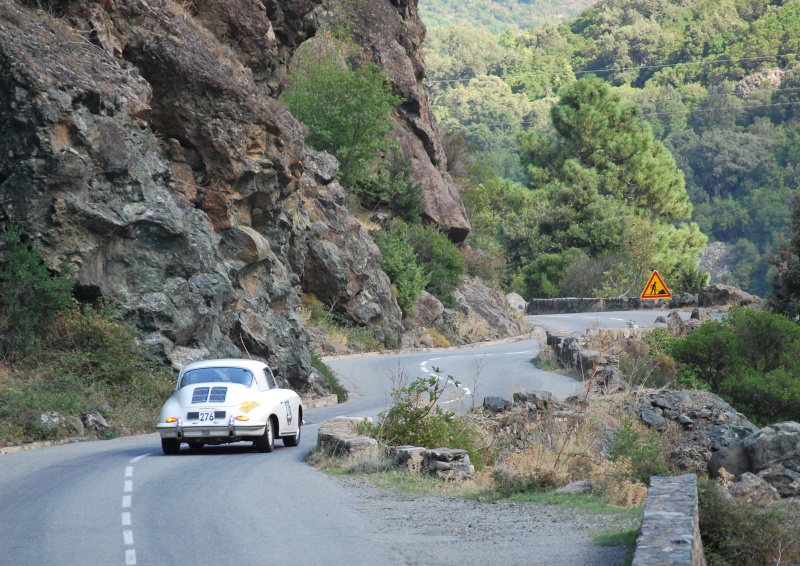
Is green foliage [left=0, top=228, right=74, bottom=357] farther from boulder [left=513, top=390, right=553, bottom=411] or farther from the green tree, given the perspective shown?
the green tree

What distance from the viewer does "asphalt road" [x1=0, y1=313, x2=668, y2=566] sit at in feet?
32.5

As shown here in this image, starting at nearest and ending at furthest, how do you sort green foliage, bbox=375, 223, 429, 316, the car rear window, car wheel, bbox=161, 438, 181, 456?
car wheel, bbox=161, 438, 181, 456 < the car rear window < green foliage, bbox=375, 223, 429, 316

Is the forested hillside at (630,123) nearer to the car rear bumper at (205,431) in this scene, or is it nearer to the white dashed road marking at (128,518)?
the car rear bumper at (205,431)

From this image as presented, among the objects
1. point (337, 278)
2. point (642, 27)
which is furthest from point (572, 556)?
point (642, 27)

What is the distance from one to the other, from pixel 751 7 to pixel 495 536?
14090cm

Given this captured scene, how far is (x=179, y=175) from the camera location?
31016mm

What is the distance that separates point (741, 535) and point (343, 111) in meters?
40.9

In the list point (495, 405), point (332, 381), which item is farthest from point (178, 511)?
point (332, 381)

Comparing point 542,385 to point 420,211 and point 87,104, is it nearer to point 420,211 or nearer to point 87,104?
point 87,104

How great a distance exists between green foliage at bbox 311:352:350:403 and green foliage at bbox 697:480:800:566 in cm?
2155

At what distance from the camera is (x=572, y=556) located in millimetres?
9406

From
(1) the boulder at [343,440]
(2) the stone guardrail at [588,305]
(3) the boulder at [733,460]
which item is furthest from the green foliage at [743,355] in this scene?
(2) the stone guardrail at [588,305]

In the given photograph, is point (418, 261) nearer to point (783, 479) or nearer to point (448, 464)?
point (448, 464)

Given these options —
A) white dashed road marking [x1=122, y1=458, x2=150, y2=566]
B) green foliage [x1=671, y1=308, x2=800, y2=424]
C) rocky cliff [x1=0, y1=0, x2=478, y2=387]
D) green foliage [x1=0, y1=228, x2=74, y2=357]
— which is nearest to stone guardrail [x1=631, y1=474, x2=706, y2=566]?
white dashed road marking [x1=122, y1=458, x2=150, y2=566]
